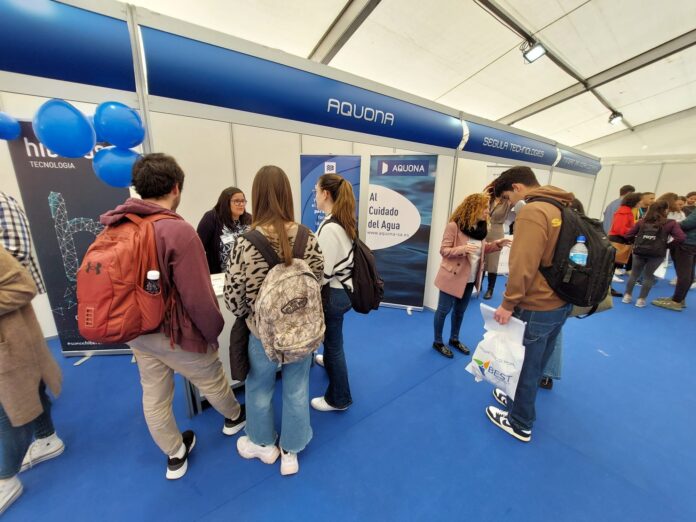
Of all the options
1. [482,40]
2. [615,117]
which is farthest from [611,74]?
[482,40]

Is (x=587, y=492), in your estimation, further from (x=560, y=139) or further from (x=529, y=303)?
(x=560, y=139)

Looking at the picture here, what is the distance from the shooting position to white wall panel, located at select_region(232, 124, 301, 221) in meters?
3.60

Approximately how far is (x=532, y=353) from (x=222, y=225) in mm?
2380

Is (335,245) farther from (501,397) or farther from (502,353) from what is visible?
(501,397)

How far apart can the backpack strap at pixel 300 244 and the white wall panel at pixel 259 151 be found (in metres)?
2.57

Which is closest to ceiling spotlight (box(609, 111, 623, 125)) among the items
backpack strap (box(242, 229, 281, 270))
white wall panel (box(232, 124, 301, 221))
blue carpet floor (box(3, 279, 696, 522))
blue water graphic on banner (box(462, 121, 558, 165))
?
blue water graphic on banner (box(462, 121, 558, 165))

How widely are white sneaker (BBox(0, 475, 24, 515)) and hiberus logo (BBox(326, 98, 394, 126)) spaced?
2664 mm

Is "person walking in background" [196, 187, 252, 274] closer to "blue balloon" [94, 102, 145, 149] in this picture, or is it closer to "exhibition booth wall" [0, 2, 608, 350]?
"exhibition booth wall" [0, 2, 608, 350]

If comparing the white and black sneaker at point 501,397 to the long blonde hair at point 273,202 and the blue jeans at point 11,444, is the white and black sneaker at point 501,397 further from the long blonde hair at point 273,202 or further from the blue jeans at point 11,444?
the blue jeans at point 11,444

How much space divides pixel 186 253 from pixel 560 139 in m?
9.86

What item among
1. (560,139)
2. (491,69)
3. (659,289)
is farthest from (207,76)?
(560,139)

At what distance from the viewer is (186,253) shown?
1128 mm

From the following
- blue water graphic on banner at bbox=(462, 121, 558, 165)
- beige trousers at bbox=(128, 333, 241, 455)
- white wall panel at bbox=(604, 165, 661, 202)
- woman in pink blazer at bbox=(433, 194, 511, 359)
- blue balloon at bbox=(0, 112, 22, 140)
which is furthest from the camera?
white wall panel at bbox=(604, 165, 661, 202)

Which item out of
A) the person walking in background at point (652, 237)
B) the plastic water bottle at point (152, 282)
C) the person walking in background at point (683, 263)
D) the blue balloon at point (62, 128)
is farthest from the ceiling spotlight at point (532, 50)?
the plastic water bottle at point (152, 282)
